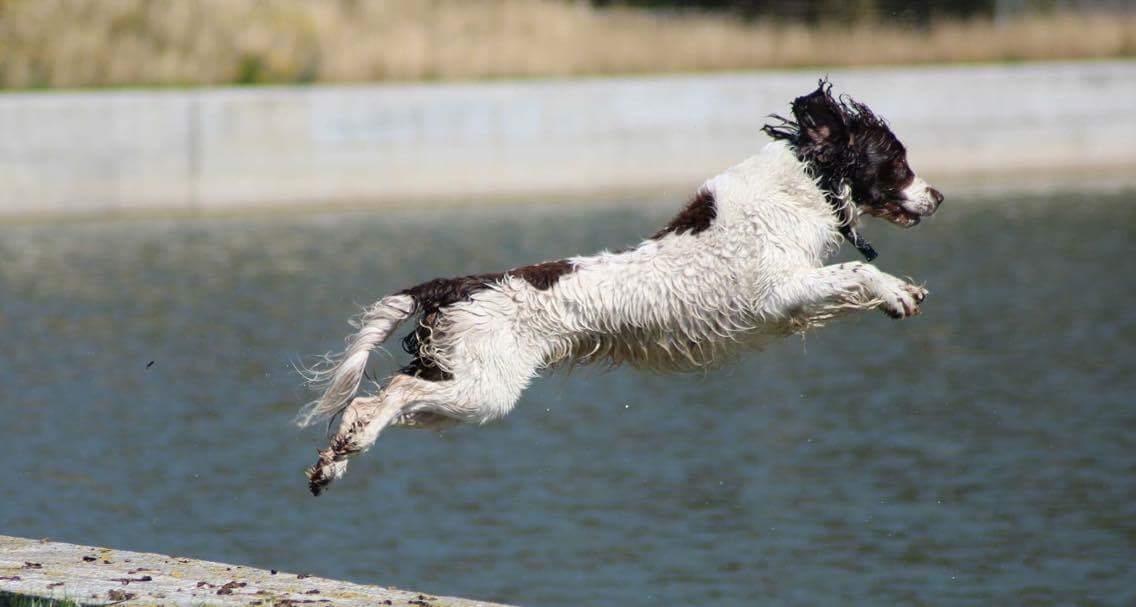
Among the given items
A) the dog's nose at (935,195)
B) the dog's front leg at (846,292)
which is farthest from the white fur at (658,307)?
the dog's nose at (935,195)

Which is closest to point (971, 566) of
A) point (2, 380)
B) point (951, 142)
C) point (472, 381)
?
point (472, 381)

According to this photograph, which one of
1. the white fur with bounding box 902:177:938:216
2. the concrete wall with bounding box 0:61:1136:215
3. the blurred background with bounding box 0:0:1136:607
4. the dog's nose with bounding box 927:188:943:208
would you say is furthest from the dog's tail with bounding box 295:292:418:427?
the concrete wall with bounding box 0:61:1136:215

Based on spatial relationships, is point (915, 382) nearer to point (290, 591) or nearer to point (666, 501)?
point (666, 501)

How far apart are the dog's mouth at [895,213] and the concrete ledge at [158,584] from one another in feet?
7.08

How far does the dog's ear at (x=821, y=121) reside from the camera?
6.89 metres

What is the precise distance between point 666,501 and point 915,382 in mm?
3555

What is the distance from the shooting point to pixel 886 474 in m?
10.3

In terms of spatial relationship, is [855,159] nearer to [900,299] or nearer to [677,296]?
[900,299]

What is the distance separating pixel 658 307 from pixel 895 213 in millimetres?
1065

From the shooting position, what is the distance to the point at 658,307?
6.68m

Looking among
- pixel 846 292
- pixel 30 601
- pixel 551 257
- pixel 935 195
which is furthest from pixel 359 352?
pixel 551 257

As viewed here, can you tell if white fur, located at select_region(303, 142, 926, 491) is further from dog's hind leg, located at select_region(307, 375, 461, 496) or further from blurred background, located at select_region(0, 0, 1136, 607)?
blurred background, located at select_region(0, 0, 1136, 607)

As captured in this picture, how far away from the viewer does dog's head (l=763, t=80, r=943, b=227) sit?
683 cm

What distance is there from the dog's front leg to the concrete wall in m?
14.9
